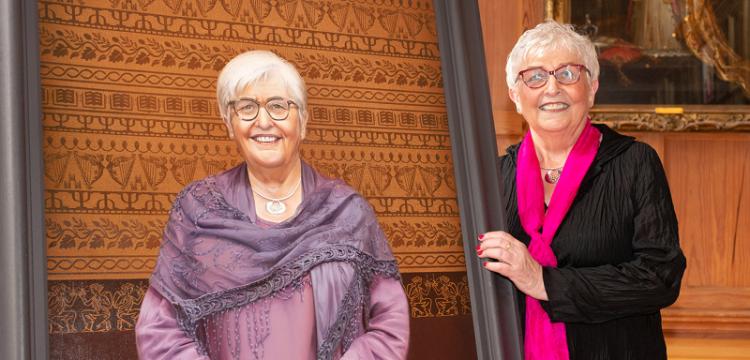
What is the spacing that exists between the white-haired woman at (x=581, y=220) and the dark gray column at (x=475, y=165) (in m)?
0.11

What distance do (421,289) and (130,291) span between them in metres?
0.54

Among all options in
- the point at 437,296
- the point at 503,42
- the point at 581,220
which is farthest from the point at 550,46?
the point at 503,42

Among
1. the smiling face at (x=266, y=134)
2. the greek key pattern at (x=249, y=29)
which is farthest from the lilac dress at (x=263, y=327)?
the greek key pattern at (x=249, y=29)

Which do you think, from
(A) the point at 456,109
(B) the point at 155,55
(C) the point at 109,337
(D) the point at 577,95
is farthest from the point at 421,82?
(C) the point at 109,337

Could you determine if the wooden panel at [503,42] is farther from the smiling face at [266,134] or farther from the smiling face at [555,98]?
the smiling face at [266,134]

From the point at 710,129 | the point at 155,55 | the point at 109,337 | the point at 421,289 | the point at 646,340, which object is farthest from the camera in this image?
the point at 710,129

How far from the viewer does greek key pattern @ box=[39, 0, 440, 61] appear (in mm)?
1679

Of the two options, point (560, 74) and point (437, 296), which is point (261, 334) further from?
point (560, 74)

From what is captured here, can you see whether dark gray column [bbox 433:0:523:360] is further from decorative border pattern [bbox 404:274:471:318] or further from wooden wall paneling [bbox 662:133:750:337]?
wooden wall paneling [bbox 662:133:750:337]

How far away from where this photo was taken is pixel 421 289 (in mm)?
1833

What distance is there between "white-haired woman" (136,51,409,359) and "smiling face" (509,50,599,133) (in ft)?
1.75

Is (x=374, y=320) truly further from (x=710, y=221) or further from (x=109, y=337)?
(x=710, y=221)

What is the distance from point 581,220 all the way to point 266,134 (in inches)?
29.5

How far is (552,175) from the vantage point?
2.16 metres
